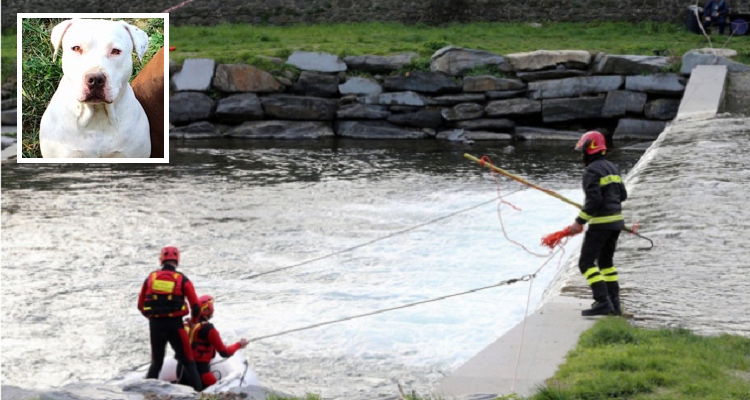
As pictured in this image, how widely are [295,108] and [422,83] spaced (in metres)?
2.74

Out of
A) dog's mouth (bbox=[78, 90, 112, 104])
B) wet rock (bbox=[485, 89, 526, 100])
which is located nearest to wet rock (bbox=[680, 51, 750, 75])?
wet rock (bbox=[485, 89, 526, 100])

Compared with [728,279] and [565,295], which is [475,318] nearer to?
[565,295]

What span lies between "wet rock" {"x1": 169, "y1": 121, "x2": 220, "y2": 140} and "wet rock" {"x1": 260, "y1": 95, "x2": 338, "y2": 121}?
1219 millimetres

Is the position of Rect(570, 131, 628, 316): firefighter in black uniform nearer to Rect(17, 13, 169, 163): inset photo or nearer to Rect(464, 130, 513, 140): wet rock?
Rect(17, 13, 169, 163): inset photo

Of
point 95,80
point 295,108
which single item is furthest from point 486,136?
point 95,80

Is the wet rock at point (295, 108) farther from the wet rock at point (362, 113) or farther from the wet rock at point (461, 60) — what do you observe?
the wet rock at point (461, 60)

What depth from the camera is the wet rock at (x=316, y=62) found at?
26719 millimetres

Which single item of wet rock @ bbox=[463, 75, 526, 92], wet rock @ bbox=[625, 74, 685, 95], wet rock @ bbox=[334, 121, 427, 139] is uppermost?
wet rock @ bbox=[625, 74, 685, 95]

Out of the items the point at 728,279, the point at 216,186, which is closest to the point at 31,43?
the point at 728,279

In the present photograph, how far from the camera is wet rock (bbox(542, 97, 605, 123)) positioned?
Answer: 2569 centimetres

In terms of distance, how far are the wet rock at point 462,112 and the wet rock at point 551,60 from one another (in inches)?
48.8

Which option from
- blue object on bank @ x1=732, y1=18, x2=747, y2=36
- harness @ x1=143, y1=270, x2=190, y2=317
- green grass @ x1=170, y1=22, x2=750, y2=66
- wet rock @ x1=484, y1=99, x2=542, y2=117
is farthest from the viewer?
blue object on bank @ x1=732, y1=18, x2=747, y2=36

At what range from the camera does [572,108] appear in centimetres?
2577

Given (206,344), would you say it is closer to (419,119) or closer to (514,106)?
(419,119)
